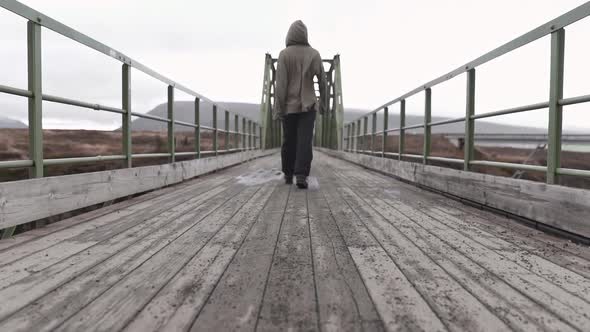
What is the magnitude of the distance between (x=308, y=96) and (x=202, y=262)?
3.07 meters

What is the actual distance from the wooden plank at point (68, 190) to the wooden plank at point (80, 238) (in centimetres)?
21

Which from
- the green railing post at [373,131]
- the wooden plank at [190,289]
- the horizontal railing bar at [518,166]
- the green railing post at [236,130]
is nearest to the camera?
the wooden plank at [190,289]

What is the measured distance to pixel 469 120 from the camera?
342cm

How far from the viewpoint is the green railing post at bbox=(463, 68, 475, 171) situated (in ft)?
11.1

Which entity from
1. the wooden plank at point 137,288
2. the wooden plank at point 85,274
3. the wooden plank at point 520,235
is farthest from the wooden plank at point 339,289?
the wooden plank at point 520,235

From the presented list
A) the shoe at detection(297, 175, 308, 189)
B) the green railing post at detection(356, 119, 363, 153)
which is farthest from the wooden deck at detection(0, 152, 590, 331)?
the green railing post at detection(356, 119, 363, 153)

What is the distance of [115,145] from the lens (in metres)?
3.54

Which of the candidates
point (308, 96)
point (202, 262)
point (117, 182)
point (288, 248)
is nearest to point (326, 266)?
point (288, 248)

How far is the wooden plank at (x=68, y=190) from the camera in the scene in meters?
2.03

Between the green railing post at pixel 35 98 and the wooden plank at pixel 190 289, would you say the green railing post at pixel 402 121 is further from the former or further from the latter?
the green railing post at pixel 35 98

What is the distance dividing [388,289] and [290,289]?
35cm

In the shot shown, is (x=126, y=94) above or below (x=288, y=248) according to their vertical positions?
above

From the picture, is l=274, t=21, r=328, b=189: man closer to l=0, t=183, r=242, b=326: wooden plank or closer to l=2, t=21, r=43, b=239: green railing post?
l=0, t=183, r=242, b=326: wooden plank

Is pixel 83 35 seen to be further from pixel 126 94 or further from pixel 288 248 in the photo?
pixel 288 248
